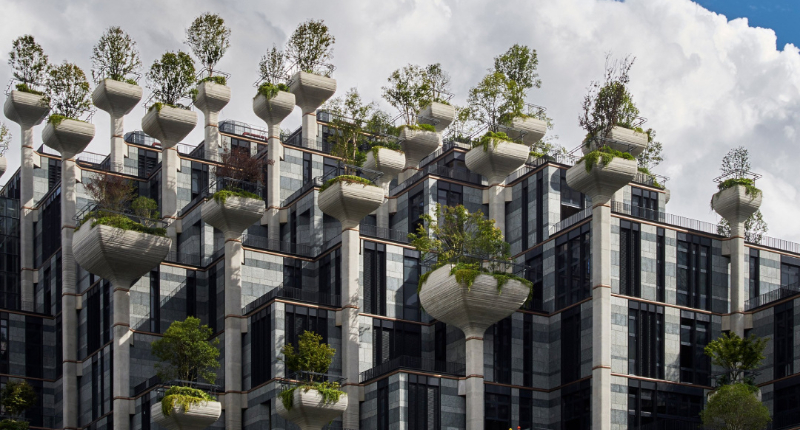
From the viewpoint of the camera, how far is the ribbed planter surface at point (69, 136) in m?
119

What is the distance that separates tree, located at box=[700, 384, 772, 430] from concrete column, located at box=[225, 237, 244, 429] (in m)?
31.3

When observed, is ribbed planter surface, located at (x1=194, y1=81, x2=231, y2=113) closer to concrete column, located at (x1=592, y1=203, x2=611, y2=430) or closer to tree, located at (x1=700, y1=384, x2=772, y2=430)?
concrete column, located at (x1=592, y1=203, x2=611, y2=430)

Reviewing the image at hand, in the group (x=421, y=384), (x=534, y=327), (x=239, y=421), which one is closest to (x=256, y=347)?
(x=239, y=421)

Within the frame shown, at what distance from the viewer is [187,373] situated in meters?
99.4

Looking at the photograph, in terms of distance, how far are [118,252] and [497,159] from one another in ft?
94.6

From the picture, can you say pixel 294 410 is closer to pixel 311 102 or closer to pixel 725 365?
pixel 725 365

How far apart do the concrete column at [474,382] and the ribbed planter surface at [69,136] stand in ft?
125

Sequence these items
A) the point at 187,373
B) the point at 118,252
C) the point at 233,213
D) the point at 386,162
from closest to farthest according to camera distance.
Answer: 1. the point at 187,373
2. the point at 118,252
3. the point at 233,213
4. the point at 386,162

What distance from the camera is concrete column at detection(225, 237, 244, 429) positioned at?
103 m

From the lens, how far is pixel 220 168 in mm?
115188

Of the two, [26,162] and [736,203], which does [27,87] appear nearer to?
[26,162]

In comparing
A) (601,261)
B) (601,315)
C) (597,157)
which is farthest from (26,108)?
(601,315)

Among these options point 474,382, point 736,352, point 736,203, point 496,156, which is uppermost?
point 496,156

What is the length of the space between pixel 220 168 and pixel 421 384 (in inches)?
1059
